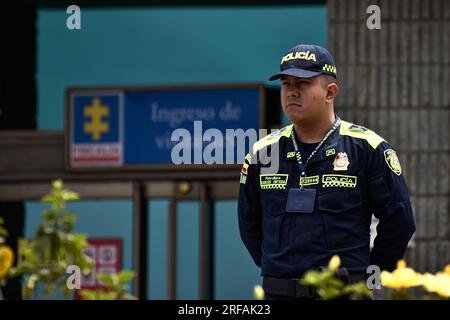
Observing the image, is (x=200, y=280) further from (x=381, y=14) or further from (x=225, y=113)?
(x=381, y=14)

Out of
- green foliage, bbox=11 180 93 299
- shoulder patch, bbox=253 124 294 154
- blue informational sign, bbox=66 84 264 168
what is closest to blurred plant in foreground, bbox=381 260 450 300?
shoulder patch, bbox=253 124 294 154

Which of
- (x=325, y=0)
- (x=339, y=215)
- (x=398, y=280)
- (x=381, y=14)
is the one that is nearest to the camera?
(x=398, y=280)

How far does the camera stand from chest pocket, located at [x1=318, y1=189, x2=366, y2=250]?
450 centimetres

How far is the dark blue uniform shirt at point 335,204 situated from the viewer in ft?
14.8

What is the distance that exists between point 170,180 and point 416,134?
7.99ft

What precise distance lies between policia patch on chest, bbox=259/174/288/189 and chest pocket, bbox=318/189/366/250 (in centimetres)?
18

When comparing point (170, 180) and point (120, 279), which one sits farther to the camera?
point (170, 180)

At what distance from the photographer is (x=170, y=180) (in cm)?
1098

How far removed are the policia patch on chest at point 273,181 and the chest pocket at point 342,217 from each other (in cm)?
18

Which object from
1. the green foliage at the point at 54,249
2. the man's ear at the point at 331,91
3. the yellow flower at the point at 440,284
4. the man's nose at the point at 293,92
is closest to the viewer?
the yellow flower at the point at 440,284

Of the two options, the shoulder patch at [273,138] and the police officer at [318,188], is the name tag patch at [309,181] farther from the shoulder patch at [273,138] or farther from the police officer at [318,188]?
the shoulder patch at [273,138]

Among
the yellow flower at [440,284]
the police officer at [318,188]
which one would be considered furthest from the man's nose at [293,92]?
the yellow flower at [440,284]

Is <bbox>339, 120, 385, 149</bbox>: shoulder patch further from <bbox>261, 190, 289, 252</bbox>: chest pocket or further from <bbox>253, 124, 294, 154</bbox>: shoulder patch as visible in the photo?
<bbox>261, 190, 289, 252</bbox>: chest pocket
